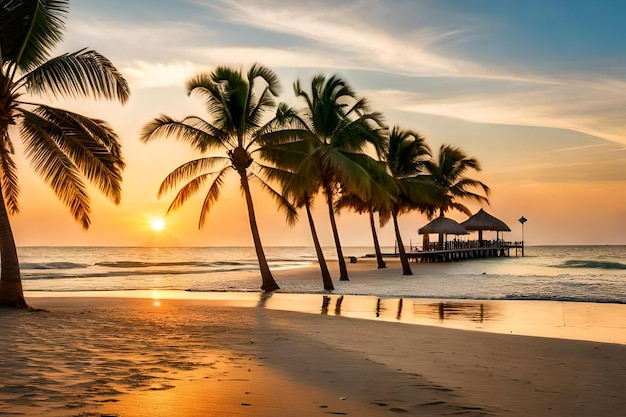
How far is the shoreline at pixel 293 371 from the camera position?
234 inches

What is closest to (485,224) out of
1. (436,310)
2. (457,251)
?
(457,251)

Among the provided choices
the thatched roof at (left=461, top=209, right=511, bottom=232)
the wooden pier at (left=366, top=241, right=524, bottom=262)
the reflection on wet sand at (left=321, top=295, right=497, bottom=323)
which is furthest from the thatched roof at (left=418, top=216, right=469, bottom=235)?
the reflection on wet sand at (left=321, top=295, right=497, bottom=323)

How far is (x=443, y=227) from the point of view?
2271 inches

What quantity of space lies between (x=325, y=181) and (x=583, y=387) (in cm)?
2265

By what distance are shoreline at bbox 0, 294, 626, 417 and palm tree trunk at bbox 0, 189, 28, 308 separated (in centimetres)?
269

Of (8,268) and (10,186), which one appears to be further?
(10,186)

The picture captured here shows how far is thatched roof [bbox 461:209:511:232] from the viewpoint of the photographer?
217ft

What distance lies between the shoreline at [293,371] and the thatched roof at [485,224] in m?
55.7

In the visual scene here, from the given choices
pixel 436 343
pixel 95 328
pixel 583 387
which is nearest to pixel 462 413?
pixel 583 387

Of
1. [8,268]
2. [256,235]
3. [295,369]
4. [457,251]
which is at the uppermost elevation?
[256,235]

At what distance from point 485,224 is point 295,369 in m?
61.7

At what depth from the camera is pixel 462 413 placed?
5.82 m

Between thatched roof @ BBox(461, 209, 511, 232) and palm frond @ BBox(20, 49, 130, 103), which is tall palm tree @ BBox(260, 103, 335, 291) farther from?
thatched roof @ BBox(461, 209, 511, 232)

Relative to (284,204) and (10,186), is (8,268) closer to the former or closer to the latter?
(10,186)
